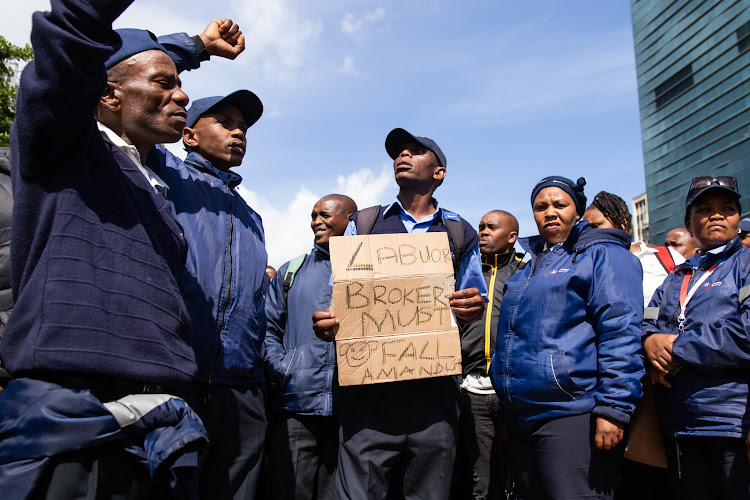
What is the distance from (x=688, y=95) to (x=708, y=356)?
89.7m

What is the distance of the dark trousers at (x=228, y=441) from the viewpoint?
9.21 ft

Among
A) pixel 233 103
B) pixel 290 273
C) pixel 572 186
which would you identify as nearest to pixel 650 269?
pixel 572 186

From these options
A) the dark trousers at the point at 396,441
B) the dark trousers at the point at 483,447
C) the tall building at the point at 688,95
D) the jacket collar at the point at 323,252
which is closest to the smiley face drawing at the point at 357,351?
the dark trousers at the point at 396,441

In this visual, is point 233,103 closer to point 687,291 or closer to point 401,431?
point 401,431

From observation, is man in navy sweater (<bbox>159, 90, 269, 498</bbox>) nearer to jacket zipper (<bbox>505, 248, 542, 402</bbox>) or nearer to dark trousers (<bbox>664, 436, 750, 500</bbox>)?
jacket zipper (<bbox>505, 248, 542, 402</bbox>)

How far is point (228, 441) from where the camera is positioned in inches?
113

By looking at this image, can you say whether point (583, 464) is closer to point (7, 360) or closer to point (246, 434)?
point (246, 434)

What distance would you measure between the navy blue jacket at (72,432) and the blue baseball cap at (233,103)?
213 cm

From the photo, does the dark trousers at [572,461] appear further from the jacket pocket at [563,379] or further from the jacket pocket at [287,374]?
the jacket pocket at [287,374]

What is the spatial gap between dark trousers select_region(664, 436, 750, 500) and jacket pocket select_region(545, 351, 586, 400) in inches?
31.7

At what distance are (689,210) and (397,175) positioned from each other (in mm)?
2050

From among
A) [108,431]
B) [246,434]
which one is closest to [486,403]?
[246,434]

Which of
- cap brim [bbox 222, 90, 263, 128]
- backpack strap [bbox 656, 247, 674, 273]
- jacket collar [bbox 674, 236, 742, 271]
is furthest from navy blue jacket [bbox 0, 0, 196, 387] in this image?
backpack strap [bbox 656, 247, 674, 273]

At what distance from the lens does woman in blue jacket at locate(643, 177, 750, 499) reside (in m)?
3.01
